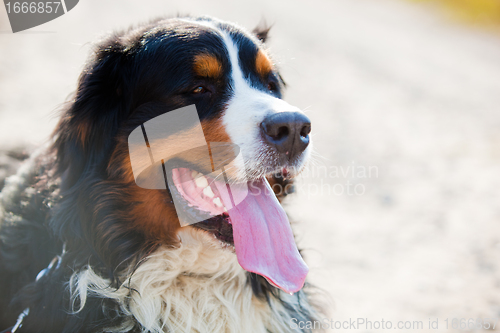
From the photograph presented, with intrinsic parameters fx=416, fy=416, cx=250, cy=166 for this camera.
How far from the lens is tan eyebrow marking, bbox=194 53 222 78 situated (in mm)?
2418

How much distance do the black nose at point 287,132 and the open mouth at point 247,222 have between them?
32 centimetres

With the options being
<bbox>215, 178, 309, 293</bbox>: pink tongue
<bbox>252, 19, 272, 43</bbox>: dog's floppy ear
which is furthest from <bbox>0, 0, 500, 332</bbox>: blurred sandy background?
<bbox>215, 178, 309, 293</bbox>: pink tongue

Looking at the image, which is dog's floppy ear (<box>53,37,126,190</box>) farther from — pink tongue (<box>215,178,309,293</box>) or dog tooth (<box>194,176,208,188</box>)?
pink tongue (<box>215,178,309,293</box>)

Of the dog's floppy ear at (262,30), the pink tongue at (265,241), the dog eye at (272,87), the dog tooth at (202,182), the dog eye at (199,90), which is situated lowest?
the pink tongue at (265,241)

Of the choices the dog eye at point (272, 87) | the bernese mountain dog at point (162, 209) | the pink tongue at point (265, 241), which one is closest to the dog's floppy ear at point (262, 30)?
the dog eye at point (272, 87)

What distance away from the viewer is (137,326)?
92.6 inches

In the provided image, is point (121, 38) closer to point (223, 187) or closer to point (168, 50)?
point (168, 50)

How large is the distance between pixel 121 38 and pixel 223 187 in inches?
44.8

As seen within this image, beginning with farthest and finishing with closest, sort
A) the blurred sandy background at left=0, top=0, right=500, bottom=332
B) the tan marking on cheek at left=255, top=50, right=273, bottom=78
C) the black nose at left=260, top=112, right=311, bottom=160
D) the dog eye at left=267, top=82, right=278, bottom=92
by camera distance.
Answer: the blurred sandy background at left=0, top=0, right=500, bottom=332 → the dog eye at left=267, top=82, right=278, bottom=92 → the tan marking on cheek at left=255, top=50, right=273, bottom=78 → the black nose at left=260, top=112, right=311, bottom=160

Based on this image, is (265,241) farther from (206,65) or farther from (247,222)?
(206,65)

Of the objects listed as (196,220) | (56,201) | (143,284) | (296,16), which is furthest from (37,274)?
(296,16)

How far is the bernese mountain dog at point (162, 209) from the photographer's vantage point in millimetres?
2340

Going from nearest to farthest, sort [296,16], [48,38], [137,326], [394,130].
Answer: [137,326] < [394,130] < [48,38] < [296,16]

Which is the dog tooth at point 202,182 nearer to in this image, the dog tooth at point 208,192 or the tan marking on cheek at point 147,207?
the dog tooth at point 208,192
